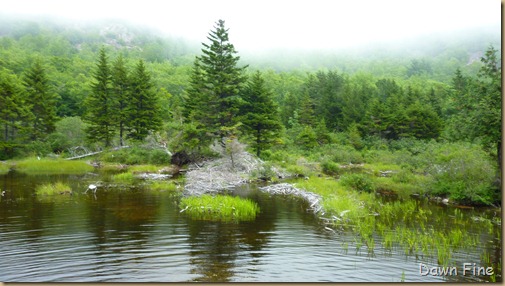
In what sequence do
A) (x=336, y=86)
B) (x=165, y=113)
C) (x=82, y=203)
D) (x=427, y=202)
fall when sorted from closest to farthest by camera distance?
1. (x=82, y=203)
2. (x=427, y=202)
3. (x=165, y=113)
4. (x=336, y=86)

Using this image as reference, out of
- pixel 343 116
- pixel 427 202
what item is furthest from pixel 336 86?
pixel 427 202

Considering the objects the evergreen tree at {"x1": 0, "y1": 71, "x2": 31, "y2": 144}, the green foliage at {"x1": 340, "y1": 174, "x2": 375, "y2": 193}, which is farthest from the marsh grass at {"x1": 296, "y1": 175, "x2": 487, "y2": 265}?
the evergreen tree at {"x1": 0, "y1": 71, "x2": 31, "y2": 144}

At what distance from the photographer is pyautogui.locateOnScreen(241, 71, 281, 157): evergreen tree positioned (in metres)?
34.8

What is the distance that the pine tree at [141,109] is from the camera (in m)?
42.1

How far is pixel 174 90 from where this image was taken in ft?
272

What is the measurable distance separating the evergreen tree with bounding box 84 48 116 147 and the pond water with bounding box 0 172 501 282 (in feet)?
88.4

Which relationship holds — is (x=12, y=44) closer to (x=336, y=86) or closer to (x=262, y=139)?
(x=336, y=86)

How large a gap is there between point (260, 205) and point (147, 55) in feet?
534

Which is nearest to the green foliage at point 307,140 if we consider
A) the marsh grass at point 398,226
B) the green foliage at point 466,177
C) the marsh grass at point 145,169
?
the marsh grass at point 145,169

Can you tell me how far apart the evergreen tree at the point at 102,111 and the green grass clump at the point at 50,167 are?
8.02 metres

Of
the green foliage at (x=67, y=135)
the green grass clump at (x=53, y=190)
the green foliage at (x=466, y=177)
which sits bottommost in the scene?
the green grass clump at (x=53, y=190)

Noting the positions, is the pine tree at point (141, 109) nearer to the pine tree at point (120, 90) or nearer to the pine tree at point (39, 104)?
the pine tree at point (120, 90)

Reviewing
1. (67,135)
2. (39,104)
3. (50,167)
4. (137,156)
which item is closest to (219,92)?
(137,156)

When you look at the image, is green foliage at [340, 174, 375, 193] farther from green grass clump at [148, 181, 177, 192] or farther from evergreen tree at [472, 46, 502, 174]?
green grass clump at [148, 181, 177, 192]
